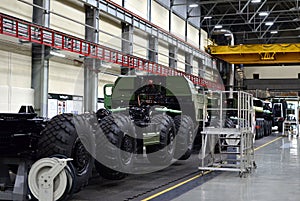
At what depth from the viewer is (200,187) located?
736cm

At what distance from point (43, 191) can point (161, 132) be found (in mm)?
4359

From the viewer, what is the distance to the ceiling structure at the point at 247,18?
1111 inches

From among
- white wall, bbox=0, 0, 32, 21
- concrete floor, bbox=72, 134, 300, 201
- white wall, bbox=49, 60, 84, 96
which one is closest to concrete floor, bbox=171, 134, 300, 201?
concrete floor, bbox=72, 134, 300, 201

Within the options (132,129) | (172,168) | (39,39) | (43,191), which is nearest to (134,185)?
(132,129)

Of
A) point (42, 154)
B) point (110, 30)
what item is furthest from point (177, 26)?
point (42, 154)

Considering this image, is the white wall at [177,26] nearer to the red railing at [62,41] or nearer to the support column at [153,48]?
the support column at [153,48]

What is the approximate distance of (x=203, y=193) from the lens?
6.80 meters

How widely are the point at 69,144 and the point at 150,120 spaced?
11.4 ft

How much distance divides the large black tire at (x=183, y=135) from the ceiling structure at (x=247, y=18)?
1793 centimetres

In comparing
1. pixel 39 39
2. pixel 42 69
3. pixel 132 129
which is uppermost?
pixel 39 39

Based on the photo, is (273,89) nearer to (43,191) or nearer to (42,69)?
(42,69)

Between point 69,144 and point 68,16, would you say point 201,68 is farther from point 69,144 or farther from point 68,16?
point 69,144

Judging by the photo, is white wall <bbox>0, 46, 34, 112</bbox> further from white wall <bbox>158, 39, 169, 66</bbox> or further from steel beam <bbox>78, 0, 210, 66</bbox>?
white wall <bbox>158, 39, 169, 66</bbox>

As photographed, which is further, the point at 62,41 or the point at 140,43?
the point at 140,43
